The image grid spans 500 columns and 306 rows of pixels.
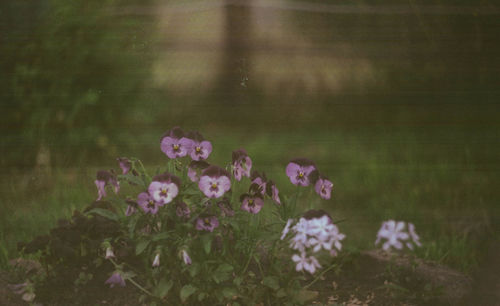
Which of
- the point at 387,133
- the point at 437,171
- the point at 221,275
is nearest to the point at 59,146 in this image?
the point at 221,275

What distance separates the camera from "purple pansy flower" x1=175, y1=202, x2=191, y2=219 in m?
1.98

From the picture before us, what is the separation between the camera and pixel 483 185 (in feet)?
9.56

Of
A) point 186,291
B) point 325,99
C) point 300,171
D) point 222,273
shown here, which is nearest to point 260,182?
point 300,171

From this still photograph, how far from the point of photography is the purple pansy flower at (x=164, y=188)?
186 cm

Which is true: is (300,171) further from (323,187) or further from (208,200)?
(208,200)

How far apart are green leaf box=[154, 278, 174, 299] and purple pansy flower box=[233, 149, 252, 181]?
0.48m

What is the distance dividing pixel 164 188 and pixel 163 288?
0.40 meters

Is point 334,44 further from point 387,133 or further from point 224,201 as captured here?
point 224,201

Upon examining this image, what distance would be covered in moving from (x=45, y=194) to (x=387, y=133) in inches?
79.0

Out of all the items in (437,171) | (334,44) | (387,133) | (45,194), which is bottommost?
(45,194)

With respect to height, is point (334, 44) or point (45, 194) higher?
point (334, 44)

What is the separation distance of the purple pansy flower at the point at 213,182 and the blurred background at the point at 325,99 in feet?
2.75

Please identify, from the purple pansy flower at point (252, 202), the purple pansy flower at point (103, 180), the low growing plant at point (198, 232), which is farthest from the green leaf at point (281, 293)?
the purple pansy flower at point (103, 180)

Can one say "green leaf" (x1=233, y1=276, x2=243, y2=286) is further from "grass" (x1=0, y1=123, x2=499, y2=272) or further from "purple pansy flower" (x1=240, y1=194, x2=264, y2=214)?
"grass" (x1=0, y1=123, x2=499, y2=272)
